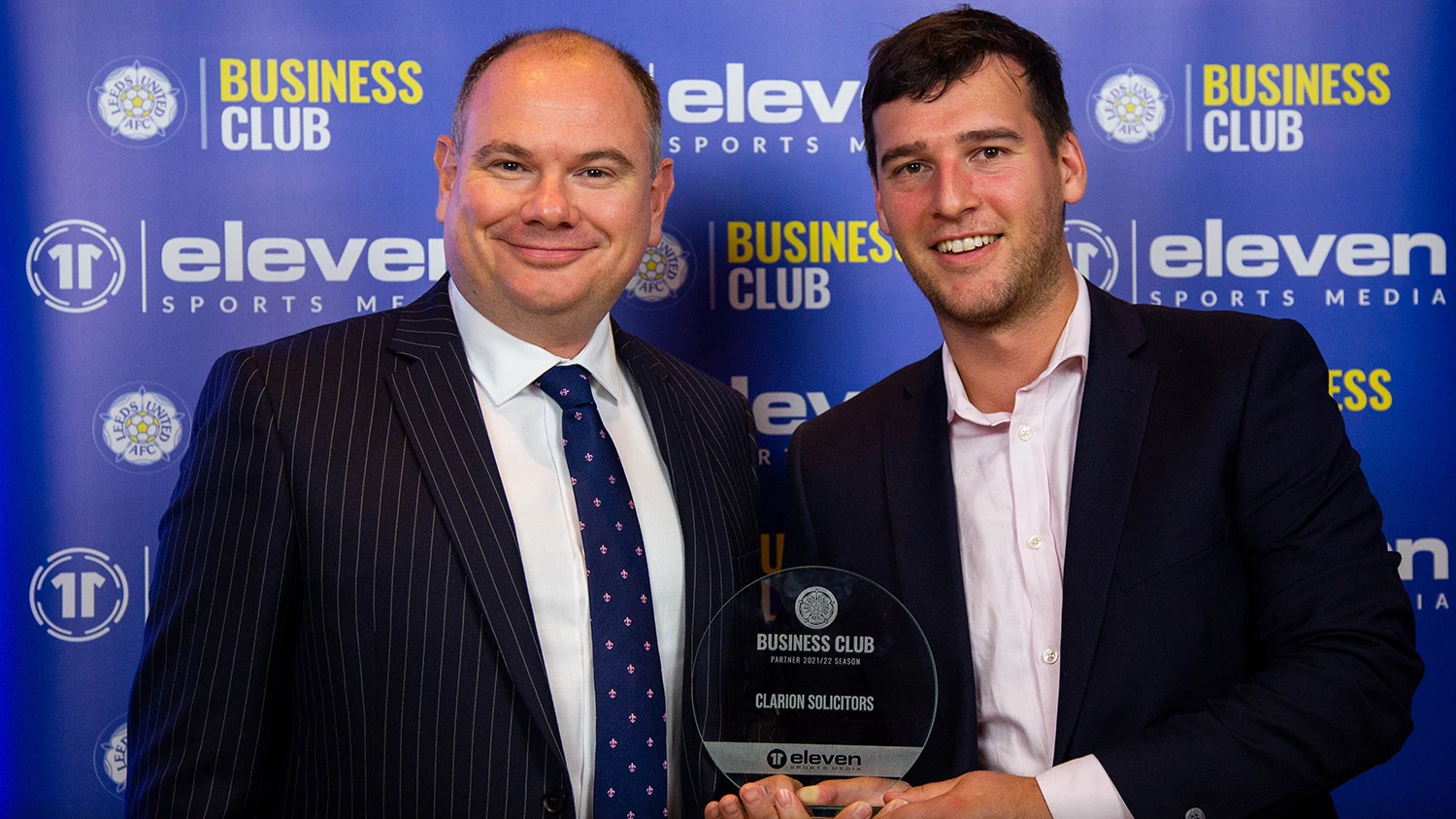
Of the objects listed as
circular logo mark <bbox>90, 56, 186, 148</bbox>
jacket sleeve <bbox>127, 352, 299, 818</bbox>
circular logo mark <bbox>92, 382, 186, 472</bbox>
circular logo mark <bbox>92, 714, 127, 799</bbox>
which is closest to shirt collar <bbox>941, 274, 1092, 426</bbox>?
jacket sleeve <bbox>127, 352, 299, 818</bbox>

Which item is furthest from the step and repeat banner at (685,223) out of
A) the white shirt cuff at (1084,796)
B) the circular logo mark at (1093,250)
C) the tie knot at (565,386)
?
the white shirt cuff at (1084,796)

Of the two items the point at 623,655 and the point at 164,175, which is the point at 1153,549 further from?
the point at 164,175

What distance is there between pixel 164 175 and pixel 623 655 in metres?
1.85

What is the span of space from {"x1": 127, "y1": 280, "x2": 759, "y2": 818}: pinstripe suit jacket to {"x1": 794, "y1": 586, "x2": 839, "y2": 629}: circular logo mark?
27cm

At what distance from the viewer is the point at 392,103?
302 centimetres

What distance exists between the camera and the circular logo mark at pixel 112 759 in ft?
9.71

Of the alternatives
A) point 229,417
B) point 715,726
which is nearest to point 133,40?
point 229,417

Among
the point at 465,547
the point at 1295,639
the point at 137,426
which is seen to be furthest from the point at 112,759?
the point at 1295,639

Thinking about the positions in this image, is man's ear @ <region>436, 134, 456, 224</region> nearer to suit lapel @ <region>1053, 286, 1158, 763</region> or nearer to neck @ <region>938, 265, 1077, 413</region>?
neck @ <region>938, 265, 1077, 413</region>

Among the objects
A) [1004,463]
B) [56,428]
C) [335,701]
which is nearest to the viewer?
[335,701]

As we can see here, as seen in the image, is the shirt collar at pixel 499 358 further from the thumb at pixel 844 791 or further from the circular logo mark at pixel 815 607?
the thumb at pixel 844 791

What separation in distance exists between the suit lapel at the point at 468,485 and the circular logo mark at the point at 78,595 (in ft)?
4.40

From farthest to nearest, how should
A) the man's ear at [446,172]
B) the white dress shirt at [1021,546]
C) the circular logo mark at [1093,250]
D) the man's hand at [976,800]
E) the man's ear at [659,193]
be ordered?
1. the circular logo mark at [1093,250]
2. the man's ear at [659,193]
3. the man's ear at [446,172]
4. the white dress shirt at [1021,546]
5. the man's hand at [976,800]

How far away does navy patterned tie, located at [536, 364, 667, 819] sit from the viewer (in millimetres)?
2014
